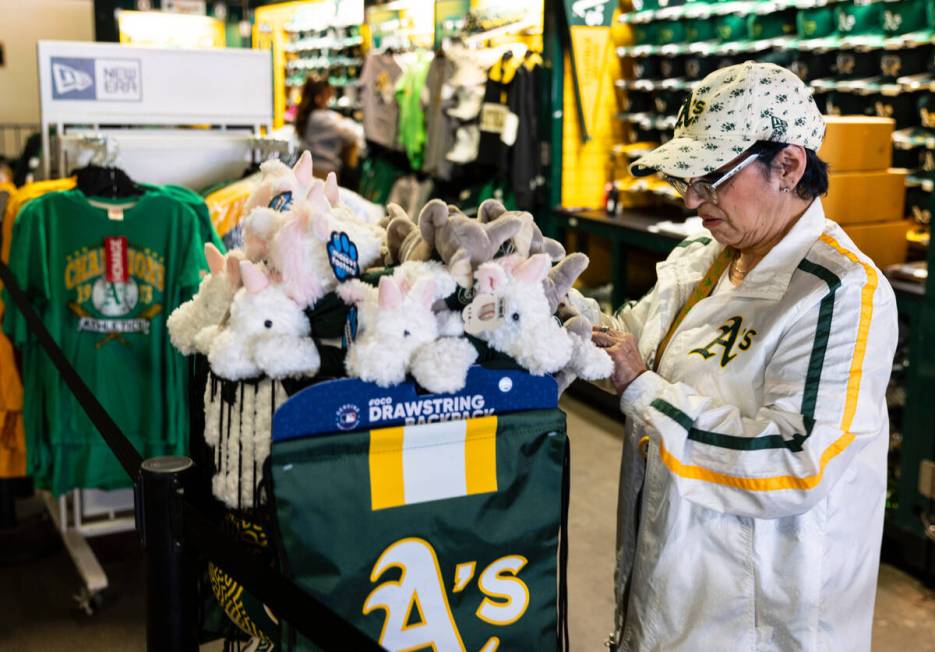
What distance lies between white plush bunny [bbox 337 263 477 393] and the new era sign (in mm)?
2676

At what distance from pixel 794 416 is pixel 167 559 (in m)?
0.91

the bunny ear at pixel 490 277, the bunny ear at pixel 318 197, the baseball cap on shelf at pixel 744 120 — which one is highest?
the baseball cap on shelf at pixel 744 120

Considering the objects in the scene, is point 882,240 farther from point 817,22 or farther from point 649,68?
point 649,68

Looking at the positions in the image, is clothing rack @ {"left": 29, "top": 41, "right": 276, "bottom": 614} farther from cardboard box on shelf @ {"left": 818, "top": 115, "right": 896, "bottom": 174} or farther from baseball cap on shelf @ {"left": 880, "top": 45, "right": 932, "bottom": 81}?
baseball cap on shelf @ {"left": 880, "top": 45, "right": 932, "bottom": 81}

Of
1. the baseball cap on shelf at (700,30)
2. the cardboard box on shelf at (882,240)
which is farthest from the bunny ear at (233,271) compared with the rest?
the baseball cap on shelf at (700,30)

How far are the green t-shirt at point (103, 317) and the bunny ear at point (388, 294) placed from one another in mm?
1780

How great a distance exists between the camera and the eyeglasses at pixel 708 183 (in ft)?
5.14

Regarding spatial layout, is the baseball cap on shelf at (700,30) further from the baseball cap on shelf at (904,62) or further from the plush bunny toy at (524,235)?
the plush bunny toy at (524,235)

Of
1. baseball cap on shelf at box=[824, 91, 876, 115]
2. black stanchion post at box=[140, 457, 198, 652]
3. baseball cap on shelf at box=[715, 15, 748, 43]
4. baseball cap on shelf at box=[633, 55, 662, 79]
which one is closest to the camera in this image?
black stanchion post at box=[140, 457, 198, 652]

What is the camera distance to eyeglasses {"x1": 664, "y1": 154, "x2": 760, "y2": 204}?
157 cm

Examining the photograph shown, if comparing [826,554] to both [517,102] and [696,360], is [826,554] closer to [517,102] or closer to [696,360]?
[696,360]

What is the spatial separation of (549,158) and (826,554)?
480 cm

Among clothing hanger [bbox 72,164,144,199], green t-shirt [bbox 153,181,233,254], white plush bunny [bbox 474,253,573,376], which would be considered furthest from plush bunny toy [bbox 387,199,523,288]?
clothing hanger [bbox 72,164,144,199]

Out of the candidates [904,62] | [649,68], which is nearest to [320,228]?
[904,62]
